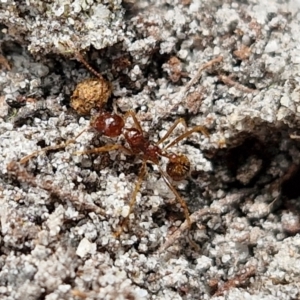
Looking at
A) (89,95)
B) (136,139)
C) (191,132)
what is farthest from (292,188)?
(89,95)

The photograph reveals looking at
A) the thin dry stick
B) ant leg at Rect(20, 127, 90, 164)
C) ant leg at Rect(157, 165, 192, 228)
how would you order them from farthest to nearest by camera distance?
1. the thin dry stick
2. ant leg at Rect(157, 165, 192, 228)
3. ant leg at Rect(20, 127, 90, 164)

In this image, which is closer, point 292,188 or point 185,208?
point 185,208

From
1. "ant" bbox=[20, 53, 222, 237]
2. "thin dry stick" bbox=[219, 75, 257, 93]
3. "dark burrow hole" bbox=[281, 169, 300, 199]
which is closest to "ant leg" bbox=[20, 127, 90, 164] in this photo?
"ant" bbox=[20, 53, 222, 237]

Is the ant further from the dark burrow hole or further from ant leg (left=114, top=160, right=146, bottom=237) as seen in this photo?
the dark burrow hole

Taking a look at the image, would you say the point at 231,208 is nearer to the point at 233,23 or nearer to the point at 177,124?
the point at 177,124

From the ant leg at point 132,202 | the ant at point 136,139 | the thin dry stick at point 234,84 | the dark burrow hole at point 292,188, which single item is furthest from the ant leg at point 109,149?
the dark burrow hole at point 292,188

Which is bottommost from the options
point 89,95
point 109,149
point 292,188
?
point 292,188

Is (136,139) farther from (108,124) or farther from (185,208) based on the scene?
(185,208)
